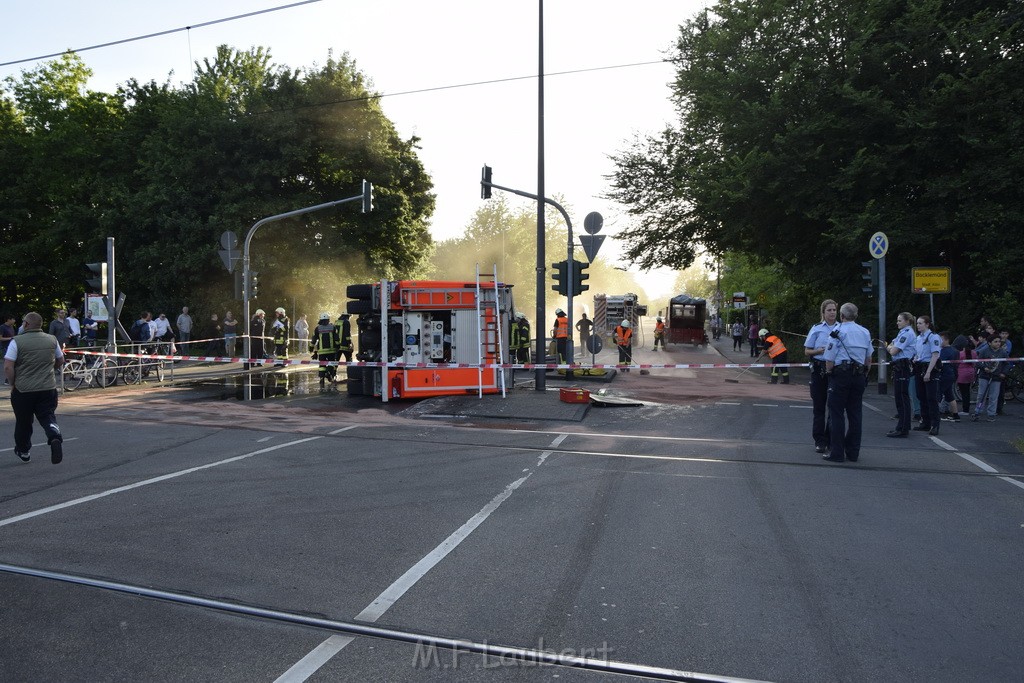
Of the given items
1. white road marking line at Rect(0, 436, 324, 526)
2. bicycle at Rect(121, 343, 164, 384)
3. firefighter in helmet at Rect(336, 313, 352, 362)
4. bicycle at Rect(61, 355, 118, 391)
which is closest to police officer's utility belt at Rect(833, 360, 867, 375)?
white road marking line at Rect(0, 436, 324, 526)

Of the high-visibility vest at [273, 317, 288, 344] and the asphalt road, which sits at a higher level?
the high-visibility vest at [273, 317, 288, 344]

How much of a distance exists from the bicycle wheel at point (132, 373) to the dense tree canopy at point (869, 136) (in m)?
15.6

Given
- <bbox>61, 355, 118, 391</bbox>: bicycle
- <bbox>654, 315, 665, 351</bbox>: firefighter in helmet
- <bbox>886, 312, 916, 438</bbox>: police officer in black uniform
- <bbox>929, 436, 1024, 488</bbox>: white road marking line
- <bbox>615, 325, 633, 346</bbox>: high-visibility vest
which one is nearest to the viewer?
<bbox>929, 436, 1024, 488</bbox>: white road marking line

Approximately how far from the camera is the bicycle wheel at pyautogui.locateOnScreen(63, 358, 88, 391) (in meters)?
18.2

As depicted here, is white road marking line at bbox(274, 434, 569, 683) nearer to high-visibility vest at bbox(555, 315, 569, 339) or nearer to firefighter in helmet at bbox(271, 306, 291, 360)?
high-visibility vest at bbox(555, 315, 569, 339)

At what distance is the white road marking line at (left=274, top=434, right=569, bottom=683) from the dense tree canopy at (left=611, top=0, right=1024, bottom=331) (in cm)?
1717

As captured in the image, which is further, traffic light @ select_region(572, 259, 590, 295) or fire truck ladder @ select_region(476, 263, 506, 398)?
traffic light @ select_region(572, 259, 590, 295)

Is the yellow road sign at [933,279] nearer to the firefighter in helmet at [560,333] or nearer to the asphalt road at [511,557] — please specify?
the asphalt road at [511,557]

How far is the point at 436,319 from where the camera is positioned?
16.4 metres

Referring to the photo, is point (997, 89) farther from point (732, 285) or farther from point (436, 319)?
point (732, 285)

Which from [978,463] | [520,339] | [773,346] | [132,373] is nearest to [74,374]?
[132,373]

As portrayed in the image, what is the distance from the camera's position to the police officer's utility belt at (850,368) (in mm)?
9133

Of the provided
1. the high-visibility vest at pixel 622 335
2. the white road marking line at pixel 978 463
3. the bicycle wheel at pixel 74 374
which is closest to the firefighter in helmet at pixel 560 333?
the high-visibility vest at pixel 622 335

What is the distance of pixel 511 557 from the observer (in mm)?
5512
